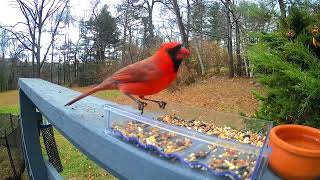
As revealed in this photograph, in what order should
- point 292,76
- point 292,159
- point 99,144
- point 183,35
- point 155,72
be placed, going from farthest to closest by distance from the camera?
point 183,35 < point 292,76 < point 155,72 < point 99,144 < point 292,159

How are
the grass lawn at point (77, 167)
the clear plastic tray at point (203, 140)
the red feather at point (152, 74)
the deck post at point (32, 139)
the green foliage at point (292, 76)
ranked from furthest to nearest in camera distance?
1. the grass lawn at point (77, 167)
2. the deck post at point (32, 139)
3. the green foliage at point (292, 76)
4. the red feather at point (152, 74)
5. the clear plastic tray at point (203, 140)

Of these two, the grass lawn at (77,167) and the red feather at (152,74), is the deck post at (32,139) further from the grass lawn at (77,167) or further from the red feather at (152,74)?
the grass lawn at (77,167)

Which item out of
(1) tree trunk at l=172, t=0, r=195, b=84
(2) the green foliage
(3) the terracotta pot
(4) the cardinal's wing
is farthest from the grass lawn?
(1) tree trunk at l=172, t=0, r=195, b=84

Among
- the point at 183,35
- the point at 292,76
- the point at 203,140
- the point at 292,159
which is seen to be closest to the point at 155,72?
the point at 203,140

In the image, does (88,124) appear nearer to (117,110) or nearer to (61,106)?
(117,110)

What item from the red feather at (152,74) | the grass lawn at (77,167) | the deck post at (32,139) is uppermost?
the red feather at (152,74)

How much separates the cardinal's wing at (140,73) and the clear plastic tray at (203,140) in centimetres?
16

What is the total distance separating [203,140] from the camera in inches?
47.5

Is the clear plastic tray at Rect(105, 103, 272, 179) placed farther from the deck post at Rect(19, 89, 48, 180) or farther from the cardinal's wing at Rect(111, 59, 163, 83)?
the deck post at Rect(19, 89, 48, 180)

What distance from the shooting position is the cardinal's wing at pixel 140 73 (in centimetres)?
162

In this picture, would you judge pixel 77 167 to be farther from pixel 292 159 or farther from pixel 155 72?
pixel 292 159

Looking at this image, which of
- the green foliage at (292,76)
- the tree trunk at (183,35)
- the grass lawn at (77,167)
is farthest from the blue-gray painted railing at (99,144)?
the tree trunk at (183,35)

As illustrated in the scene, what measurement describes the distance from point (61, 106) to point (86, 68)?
23.5 metres

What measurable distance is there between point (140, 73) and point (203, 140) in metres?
0.56
